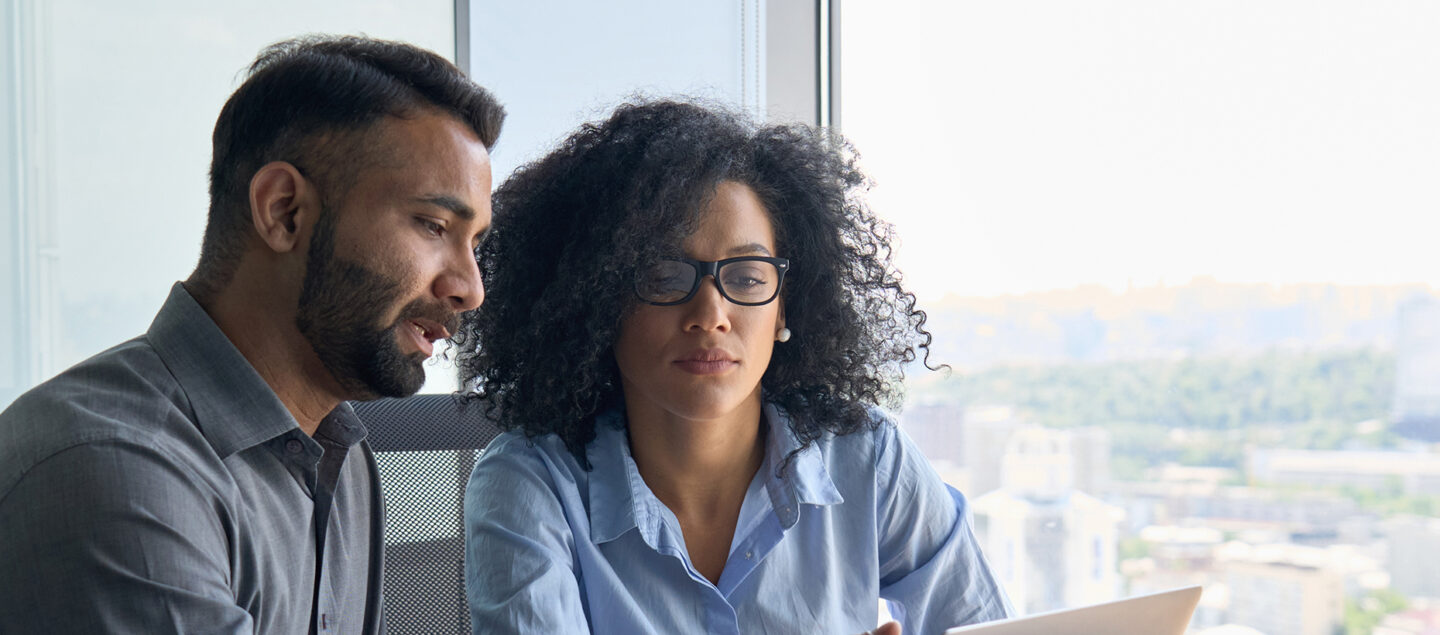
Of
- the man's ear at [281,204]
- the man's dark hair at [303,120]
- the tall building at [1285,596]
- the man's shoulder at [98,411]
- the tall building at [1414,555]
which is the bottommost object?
the tall building at [1285,596]

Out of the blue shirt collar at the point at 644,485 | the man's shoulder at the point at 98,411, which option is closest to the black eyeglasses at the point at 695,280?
the blue shirt collar at the point at 644,485

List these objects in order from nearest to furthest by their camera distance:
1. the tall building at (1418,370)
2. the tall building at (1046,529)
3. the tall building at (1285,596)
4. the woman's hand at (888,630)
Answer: the woman's hand at (888,630)
the tall building at (1418,370)
the tall building at (1285,596)
the tall building at (1046,529)

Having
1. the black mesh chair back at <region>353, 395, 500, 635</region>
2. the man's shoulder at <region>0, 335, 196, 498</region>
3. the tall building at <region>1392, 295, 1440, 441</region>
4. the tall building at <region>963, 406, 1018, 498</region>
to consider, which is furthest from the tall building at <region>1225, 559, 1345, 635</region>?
the man's shoulder at <region>0, 335, 196, 498</region>

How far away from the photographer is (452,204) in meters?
1.26

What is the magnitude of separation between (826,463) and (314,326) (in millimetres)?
752

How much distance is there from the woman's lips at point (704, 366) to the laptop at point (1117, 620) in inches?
21.0

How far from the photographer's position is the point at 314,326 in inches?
47.6

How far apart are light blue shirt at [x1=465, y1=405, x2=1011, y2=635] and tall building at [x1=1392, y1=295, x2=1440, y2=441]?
33.0 inches

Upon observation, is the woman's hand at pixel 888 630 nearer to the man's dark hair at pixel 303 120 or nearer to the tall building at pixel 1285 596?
the man's dark hair at pixel 303 120

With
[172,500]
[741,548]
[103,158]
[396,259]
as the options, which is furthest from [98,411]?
[103,158]

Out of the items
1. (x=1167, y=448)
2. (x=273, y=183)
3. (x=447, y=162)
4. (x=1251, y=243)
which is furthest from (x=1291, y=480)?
(x=273, y=183)

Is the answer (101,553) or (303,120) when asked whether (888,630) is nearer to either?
(101,553)

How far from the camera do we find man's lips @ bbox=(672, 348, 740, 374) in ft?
4.54

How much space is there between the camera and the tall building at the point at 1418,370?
172 cm
